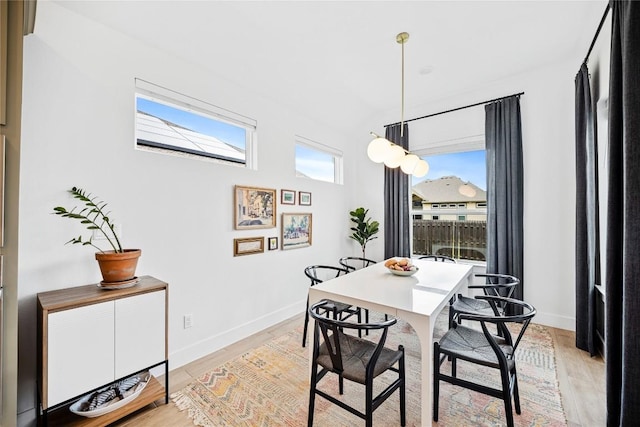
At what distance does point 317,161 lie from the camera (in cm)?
421

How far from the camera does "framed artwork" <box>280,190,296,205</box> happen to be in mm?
3393

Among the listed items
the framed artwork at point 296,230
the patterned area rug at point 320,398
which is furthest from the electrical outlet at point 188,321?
the framed artwork at point 296,230

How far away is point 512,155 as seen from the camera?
3.26 meters

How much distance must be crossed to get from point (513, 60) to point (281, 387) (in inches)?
157

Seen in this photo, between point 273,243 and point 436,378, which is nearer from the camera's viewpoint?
point 436,378

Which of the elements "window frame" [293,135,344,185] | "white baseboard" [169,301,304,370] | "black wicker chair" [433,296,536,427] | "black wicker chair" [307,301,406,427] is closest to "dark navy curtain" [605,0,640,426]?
"black wicker chair" [433,296,536,427]

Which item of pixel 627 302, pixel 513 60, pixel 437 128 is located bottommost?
pixel 627 302

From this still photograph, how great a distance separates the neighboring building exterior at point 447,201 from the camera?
3.74m

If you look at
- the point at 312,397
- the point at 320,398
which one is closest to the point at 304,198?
the point at 320,398

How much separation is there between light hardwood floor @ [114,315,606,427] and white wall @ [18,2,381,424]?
14cm

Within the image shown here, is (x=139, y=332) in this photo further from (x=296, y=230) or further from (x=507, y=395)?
(x=507, y=395)

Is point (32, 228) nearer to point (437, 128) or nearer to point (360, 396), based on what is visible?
point (360, 396)

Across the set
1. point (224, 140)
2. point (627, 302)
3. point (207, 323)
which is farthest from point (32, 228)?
point (627, 302)

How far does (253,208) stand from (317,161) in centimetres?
157
